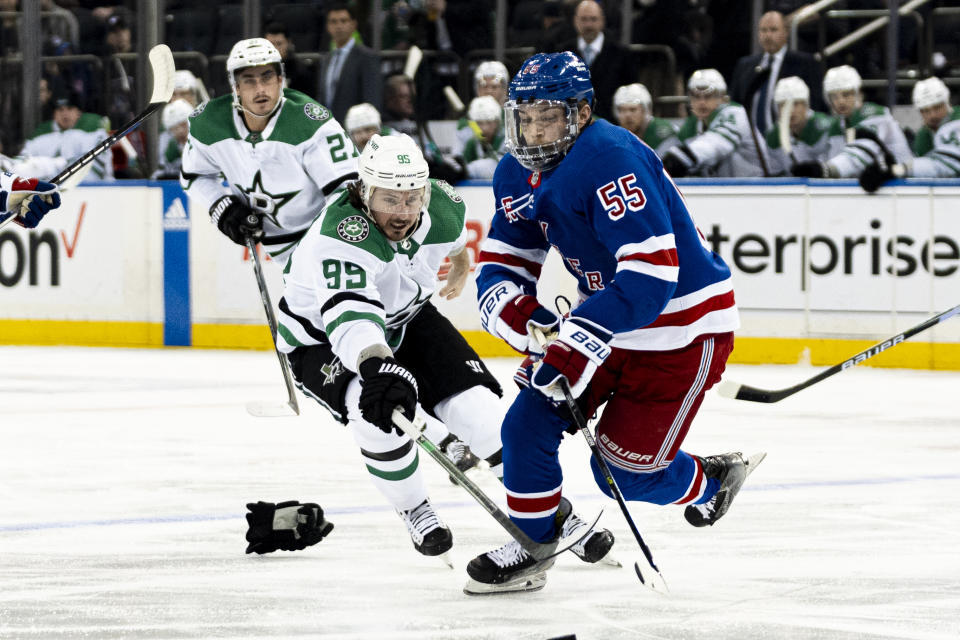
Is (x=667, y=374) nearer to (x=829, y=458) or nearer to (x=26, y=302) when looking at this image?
(x=829, y=458)

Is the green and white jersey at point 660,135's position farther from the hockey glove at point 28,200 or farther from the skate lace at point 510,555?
the skate lace at point 510,555

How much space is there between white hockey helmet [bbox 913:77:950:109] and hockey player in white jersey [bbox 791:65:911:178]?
0.17 metres

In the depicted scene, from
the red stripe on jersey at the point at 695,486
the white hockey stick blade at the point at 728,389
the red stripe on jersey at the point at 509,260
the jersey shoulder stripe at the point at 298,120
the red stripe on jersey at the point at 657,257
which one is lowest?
the red stripe on jersey at the point at 695,486

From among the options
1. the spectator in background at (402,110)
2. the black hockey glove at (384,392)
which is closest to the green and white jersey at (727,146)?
the spectator in background at (402,110)

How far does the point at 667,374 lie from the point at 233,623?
106 centimetres

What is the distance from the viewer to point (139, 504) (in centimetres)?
441

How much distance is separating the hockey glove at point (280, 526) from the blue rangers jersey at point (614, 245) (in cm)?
70

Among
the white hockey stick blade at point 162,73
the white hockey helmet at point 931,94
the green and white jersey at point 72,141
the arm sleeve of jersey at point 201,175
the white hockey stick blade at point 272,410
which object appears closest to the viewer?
the arm sleeve of jersey at point 201,175

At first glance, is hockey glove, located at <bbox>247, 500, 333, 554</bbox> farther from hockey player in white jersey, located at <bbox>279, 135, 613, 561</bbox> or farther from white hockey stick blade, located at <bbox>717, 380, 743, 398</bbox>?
white hockey stick blade, located at <bbox>717, 380, 743, 398</bbox>

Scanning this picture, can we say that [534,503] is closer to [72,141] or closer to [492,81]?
[492,81]

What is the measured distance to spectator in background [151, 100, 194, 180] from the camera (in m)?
9.74

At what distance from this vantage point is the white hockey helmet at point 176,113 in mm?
9741

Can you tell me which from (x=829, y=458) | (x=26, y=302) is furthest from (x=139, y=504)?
(x=26, y=302)

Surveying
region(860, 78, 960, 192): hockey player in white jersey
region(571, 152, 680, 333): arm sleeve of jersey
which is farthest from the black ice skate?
region(860, 78, 960, 192): hockey player in white jersey
